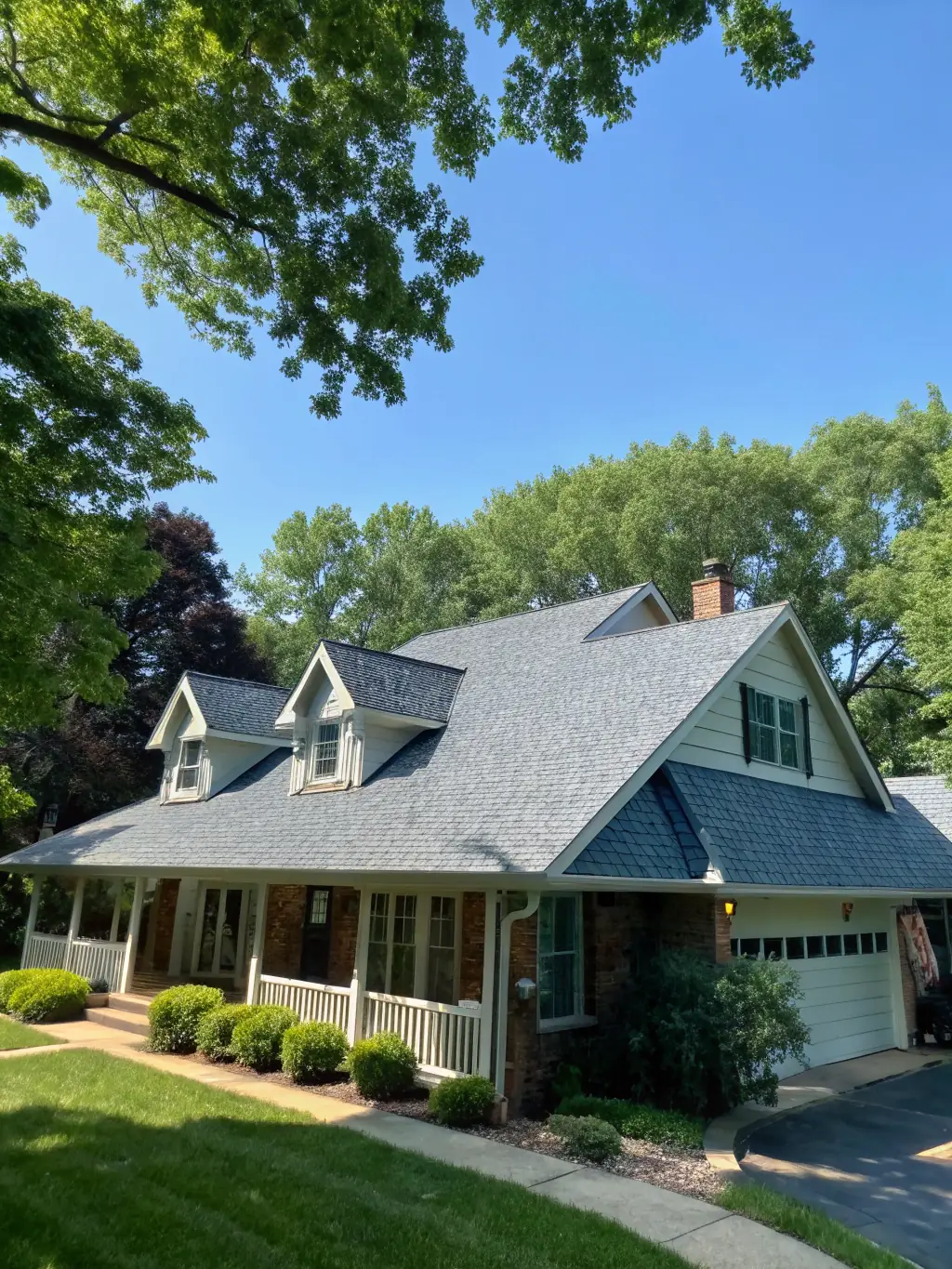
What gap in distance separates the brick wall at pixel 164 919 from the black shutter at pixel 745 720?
1230 cm

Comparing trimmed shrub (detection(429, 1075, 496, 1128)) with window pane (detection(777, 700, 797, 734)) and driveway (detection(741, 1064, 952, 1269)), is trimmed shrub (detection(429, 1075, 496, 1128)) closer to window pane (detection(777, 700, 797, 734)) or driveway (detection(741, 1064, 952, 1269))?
driveway (detection(741, 1064, 952, 1269))

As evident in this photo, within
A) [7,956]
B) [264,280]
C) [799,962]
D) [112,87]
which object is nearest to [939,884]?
[799,962]

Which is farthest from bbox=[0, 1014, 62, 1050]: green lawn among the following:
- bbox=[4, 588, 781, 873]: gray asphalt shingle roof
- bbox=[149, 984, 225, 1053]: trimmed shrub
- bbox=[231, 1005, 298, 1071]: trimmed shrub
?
bbox=[231, 1005, 298, 1071]: trimmed shrub

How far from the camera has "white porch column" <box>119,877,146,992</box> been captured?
1650 cm

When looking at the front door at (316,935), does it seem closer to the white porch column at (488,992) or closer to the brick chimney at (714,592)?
the white porch column at (488,992)

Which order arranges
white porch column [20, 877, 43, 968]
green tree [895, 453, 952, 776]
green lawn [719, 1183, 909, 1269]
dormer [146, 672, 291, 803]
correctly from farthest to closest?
white porch column [20, 877, 43, 968]
green tree [895, 453, 952, 776]
dormer [146, 672, 291, 803]
green lawn [719, 1183, 909, 1269]

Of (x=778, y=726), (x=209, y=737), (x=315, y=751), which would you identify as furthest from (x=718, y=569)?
(x=209, y=737)

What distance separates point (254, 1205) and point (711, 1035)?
5480 mm

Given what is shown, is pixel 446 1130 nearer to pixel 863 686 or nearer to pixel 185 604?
pixel 185 604

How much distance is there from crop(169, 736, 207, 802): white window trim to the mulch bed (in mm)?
9766

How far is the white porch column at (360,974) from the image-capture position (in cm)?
1162

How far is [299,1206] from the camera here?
6.43 m

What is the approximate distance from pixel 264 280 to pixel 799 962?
1266 cm

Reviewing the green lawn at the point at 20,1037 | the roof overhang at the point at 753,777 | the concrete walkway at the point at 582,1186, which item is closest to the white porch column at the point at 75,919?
the green lawn at the point at 20,1037
